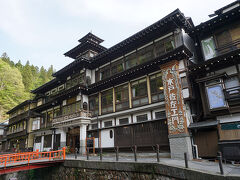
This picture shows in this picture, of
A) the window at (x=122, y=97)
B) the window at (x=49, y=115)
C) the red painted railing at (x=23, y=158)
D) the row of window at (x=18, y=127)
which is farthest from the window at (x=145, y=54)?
the row of window at (x=18, y=127)

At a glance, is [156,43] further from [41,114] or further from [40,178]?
[41,114]

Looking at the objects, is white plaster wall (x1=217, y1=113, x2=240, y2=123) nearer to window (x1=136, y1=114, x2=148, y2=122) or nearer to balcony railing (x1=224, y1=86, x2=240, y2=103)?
balcony railing (x1=224, y1=86, x2=240, y2=103)

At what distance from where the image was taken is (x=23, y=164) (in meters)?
14.4

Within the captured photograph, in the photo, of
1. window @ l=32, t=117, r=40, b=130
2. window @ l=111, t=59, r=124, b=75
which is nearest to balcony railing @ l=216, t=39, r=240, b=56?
window @ l=111, t=59, r=124, b=75

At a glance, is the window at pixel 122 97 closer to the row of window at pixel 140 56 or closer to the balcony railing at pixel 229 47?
the row of window at pixel 140 56

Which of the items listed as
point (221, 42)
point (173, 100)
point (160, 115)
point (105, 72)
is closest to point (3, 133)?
point (105, 72)

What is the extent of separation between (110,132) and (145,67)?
339 inches

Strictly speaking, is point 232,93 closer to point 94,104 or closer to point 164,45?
point 164,45

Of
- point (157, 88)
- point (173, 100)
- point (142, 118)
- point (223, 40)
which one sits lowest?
point (142, 118)

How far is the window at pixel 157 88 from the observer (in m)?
16.2

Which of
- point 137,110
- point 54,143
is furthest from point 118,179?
point 54,143

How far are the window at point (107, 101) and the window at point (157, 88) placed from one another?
5.88m

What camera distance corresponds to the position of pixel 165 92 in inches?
A: 594

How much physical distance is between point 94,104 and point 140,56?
8.96m
